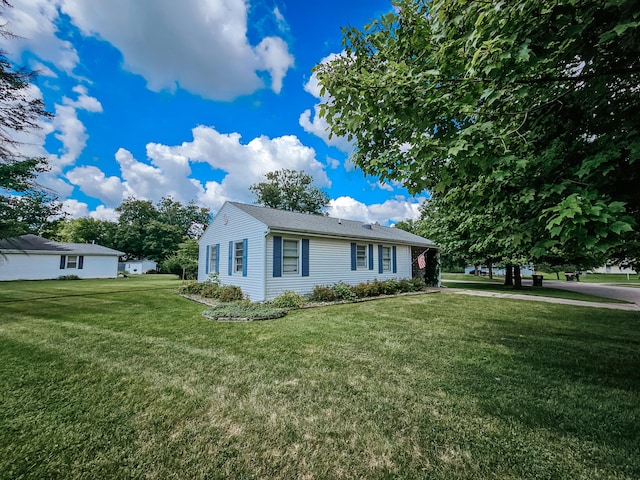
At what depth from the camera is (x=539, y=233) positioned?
9.50 feet

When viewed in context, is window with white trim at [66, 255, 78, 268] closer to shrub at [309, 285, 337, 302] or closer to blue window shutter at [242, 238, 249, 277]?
blue window shutter at [242, 238, 249, 277]

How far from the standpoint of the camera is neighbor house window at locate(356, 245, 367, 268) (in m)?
13.0

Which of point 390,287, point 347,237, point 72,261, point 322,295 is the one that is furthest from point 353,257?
point 72,261

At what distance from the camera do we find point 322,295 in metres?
10.4

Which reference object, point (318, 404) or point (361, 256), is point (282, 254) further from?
point (318, 404)

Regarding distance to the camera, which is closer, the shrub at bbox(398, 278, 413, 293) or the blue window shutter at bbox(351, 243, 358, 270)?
the blue window shutter at bbox(351, 243, 358, 270)

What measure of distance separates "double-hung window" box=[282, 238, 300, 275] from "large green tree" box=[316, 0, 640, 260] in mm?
7376

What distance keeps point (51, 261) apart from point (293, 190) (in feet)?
81.7

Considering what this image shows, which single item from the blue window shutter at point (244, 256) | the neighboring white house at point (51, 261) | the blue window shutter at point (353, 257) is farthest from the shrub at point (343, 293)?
the neighboring white house at point (51, 261)

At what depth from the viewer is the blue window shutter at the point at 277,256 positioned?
9852 millimetres

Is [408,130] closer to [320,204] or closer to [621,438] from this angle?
[621,438]

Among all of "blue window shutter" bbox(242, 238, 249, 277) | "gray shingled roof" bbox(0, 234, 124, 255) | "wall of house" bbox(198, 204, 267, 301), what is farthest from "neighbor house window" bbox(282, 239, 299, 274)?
"gray shingled roof" bbox(0, 234, 124, 255)

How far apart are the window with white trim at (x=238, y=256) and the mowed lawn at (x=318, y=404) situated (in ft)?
18.7

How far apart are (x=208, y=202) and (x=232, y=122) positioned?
32.8 metres
